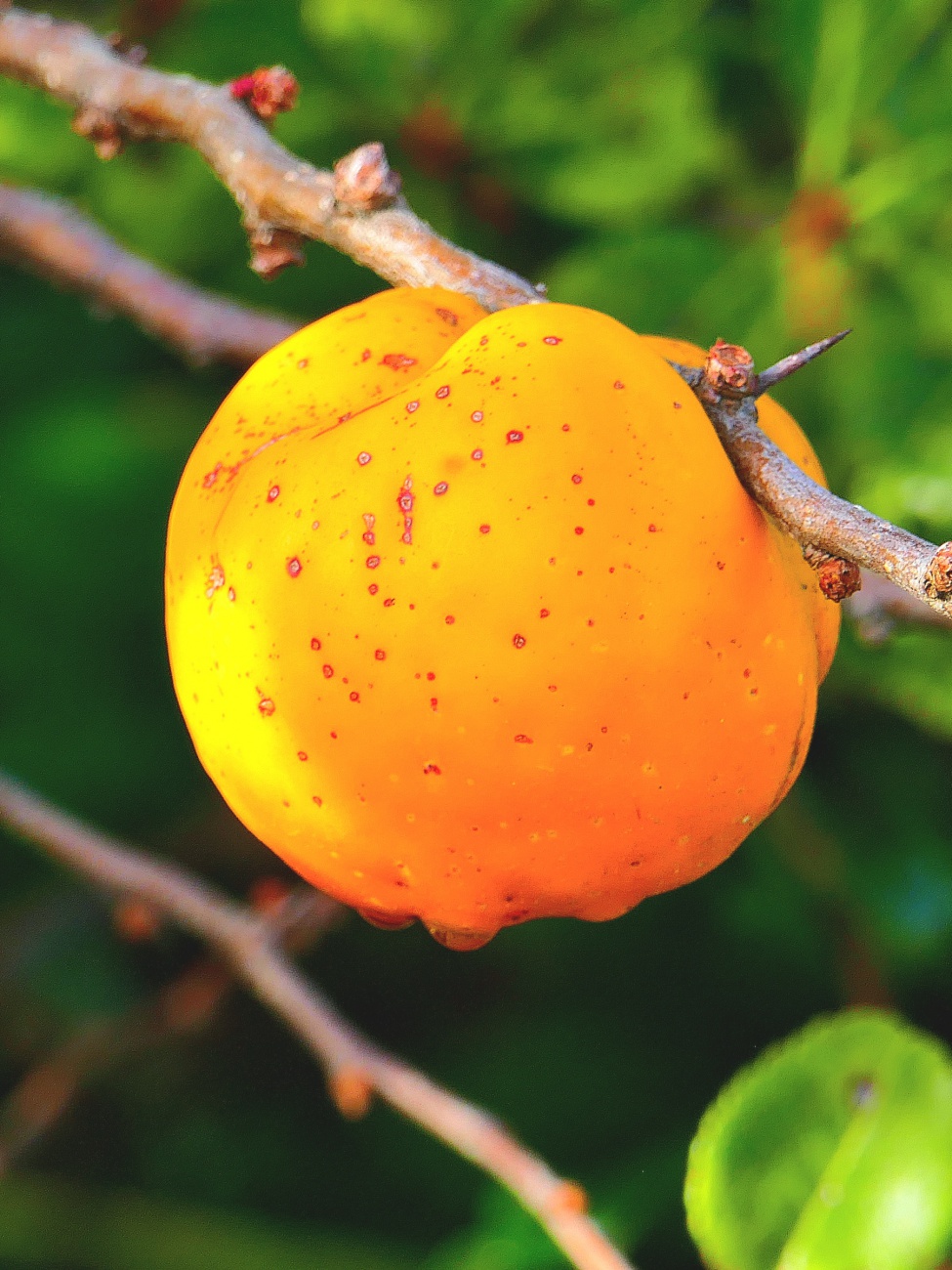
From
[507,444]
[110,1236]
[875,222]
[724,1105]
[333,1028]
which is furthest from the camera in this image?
[110,1236]

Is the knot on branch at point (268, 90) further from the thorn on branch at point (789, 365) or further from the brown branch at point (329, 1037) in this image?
the brown branch at point (329, 1037)

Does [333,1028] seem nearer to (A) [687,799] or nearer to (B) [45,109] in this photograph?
(A) [687,799]

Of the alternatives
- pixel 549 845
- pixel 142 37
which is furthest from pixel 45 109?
pixel 549 845

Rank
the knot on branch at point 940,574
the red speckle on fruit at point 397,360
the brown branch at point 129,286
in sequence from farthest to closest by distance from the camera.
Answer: the brown branch at point 129,286, the red speckle on fruit at point 397,360, the knot on branch at point 940,574

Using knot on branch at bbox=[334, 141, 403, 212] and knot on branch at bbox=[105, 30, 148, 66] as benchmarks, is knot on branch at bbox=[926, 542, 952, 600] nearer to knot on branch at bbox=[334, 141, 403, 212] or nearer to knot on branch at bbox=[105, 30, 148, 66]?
knot on branch at bbox=[334, 141, 403, 212]

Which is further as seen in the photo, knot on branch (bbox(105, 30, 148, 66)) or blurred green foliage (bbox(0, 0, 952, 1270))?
blurred green foliage (bbox(0, 0, 952, 1270))

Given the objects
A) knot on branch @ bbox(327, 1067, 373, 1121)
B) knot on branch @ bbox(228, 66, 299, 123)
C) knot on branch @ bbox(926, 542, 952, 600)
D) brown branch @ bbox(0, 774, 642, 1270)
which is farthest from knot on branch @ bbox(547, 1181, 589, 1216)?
knot on branch @ bbox(228, 66, 299, 123)

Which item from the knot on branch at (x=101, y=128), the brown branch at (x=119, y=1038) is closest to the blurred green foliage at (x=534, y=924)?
the brown branch at (x=119, y=1038)
